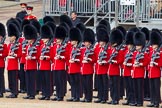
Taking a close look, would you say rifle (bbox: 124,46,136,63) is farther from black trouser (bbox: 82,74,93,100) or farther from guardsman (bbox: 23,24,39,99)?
guardsman (bbox: 23,24,39,99)

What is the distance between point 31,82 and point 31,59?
56 centimetres

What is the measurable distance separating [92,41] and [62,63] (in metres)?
0.83

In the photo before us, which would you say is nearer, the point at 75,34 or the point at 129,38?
the point at 129,38

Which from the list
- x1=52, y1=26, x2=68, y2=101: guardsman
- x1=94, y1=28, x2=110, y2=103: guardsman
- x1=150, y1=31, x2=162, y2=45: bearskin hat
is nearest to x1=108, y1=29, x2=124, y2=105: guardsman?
x1=94, y1=28, x2=110, y2=103: guardsman

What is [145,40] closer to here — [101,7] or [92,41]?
[92,41]

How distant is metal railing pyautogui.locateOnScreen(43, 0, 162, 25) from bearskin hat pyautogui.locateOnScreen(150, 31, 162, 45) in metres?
8.54

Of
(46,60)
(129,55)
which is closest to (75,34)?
(46,60)

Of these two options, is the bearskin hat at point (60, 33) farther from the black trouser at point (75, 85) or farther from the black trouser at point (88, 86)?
the black trouser at point (88, 86)

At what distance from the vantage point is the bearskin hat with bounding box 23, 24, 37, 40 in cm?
1894

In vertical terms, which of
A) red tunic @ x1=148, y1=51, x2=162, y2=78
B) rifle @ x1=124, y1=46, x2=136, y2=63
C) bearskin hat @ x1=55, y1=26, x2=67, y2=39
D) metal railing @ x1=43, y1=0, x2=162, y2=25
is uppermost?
metal railing @ x1=43, y1=0, x2=162, y2=25

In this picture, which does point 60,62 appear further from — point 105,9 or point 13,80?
point 105,9

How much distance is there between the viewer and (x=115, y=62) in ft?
59.4

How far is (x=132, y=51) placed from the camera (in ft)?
59.0

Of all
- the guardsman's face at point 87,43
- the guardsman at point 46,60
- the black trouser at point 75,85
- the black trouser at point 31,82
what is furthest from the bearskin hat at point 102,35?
the black trouser at point 31,82
